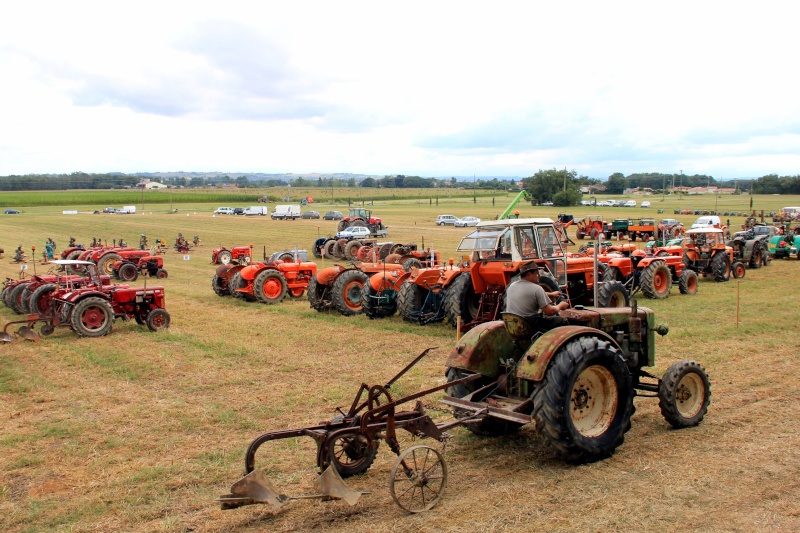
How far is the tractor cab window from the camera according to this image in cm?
1175

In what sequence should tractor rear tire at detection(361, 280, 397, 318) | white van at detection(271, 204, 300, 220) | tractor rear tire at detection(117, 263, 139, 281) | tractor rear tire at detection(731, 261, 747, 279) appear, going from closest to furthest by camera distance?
tractor rear tire at detection(361, 280, 397, 318) → tractor rear tire at detection(731, 261, 747, 279) → tractor rear tire at detection(117, 263, 139, 281) → white van at detection(271, 204, 300, 220)

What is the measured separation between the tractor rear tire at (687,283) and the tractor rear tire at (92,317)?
1363cm

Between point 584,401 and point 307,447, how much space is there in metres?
2.71

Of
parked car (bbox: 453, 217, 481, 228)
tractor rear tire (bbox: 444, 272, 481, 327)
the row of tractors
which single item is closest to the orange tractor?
tractor rear tire (bbox: 444, 272, 481, 327)

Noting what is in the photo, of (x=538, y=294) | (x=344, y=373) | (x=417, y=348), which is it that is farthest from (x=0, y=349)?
(x=538, y=294)

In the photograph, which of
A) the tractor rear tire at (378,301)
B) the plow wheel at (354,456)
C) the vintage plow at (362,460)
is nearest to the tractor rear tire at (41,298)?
the tractor rear tire at (378,301)

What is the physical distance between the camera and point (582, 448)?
5.88 m

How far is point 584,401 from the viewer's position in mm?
6109

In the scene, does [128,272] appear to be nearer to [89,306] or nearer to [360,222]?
[89,306]

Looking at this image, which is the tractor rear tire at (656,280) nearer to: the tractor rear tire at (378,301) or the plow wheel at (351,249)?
the tractor rear tire at (378,301)

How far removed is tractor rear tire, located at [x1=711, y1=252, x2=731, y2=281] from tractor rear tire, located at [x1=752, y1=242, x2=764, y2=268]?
14.5ft

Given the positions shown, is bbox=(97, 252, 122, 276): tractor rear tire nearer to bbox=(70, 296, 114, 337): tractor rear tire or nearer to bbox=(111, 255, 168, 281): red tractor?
bbox=(111, 255, 168, 281): red tractor

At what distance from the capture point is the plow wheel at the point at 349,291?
1512 centimetres

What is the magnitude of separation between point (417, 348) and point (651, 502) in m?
6.41
